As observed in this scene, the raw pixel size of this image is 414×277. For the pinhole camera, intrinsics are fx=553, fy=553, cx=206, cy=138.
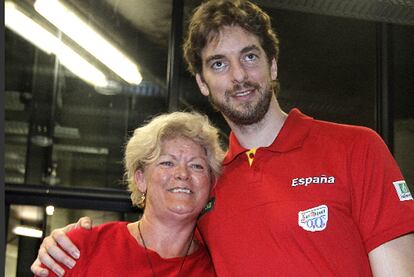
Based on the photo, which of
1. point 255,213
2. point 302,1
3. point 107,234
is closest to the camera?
point 255,213

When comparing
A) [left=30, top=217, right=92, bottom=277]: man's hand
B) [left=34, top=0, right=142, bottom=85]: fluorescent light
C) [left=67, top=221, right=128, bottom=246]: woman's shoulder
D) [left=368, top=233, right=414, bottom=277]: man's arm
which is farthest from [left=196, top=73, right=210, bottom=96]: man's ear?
[left=34, top=0, right=142, bottom=85]: fluorescent light

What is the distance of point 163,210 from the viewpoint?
2.01 m

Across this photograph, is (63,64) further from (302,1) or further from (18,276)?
(302,1)

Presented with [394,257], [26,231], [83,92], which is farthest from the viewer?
[83,92]

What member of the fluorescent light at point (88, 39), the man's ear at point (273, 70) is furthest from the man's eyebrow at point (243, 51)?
the fluorescent light at point (88, 39)

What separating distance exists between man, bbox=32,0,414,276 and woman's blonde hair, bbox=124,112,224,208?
0.10 metres

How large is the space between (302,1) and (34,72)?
2.05 m

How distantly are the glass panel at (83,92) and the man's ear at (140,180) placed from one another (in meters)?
1.81

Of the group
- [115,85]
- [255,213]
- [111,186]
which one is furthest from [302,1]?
[255,213]

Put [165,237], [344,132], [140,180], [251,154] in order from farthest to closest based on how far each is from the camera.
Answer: [140,180] < [165,237] < [251,154] < [344,132]

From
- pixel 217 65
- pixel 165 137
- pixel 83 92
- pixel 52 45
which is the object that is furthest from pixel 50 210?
pixel 217 65

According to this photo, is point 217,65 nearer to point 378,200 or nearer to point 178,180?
point 178,180

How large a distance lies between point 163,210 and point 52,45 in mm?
2596

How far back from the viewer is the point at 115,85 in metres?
4.21
